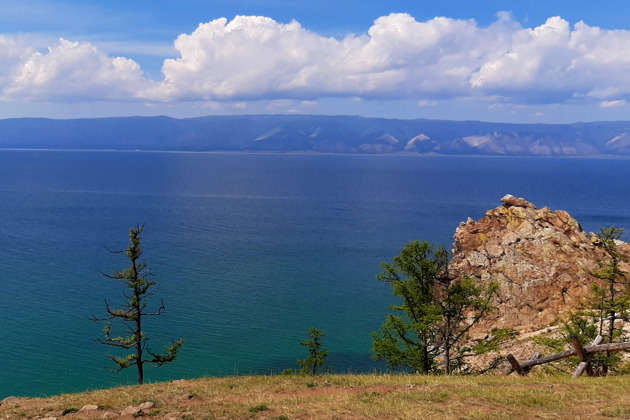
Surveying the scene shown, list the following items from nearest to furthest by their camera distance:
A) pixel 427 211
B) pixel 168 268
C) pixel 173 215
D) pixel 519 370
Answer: pixel 519 370
pixel 168 268
pixel 173 215
pixel 427 211

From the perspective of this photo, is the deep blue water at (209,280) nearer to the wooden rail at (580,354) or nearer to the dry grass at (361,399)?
the dry grass at (361,399)

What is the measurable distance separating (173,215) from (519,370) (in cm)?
12258

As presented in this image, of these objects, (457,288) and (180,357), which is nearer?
(457,288)

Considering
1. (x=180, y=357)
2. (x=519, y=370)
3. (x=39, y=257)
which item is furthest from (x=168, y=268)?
(x=519, y=370)

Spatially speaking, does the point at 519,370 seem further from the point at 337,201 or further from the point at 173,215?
the point at 337,201

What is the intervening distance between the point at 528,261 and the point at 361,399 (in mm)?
49390

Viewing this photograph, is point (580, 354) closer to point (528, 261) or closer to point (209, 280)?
point (528, 261)

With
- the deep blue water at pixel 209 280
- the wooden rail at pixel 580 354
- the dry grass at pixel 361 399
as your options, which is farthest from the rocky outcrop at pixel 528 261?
the dry grass at pixel 361 399

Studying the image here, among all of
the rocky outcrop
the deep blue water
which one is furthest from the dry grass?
the rocky outcrop

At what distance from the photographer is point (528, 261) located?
63.0 meters

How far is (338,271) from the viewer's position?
83.8m

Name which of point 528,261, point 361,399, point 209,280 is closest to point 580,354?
point 361,399

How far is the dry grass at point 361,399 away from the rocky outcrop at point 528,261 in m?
31.9

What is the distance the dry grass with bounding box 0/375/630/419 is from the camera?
18.0 meters
